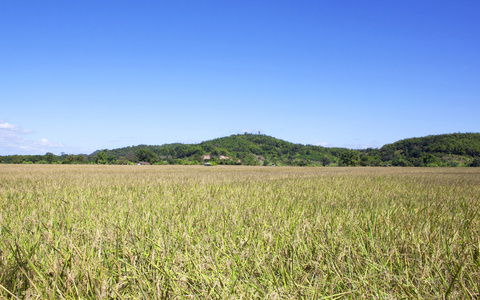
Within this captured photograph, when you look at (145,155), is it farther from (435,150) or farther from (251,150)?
(435,150)

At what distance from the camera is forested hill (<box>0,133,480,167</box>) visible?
8525 centimetres

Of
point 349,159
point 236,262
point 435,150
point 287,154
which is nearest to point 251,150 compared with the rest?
point 287,154

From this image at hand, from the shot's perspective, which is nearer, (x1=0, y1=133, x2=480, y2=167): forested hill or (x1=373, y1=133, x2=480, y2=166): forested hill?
(x1=0, y1=133, x2=480, y2=167): forested hill

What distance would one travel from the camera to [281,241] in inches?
79.0

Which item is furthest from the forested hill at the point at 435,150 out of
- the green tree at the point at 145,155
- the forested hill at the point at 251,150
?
the green tree at the point at 145,155

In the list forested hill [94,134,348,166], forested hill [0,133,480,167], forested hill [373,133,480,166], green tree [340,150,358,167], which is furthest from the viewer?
forested hill [94,134,348,166]

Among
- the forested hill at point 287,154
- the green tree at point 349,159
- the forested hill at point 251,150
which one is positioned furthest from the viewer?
the forested hill at point 251,150

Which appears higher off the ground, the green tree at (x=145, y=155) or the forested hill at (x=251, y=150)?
the forested hill at (x=251, y=150)

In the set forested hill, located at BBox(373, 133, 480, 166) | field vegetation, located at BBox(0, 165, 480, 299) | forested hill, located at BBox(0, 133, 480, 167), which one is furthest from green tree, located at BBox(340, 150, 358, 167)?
field vegetation, located at BBox(0, 165, 480, 299)

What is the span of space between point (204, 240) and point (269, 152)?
501 ft

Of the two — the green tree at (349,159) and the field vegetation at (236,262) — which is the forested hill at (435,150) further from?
the field vegetation at (236,262)

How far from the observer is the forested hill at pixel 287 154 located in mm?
85250

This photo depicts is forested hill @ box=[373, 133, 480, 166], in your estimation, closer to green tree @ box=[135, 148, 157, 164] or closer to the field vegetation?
green tree @ box=[135, 148, 157, 164]

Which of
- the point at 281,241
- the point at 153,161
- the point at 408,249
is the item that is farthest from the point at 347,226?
the point at 153,161
